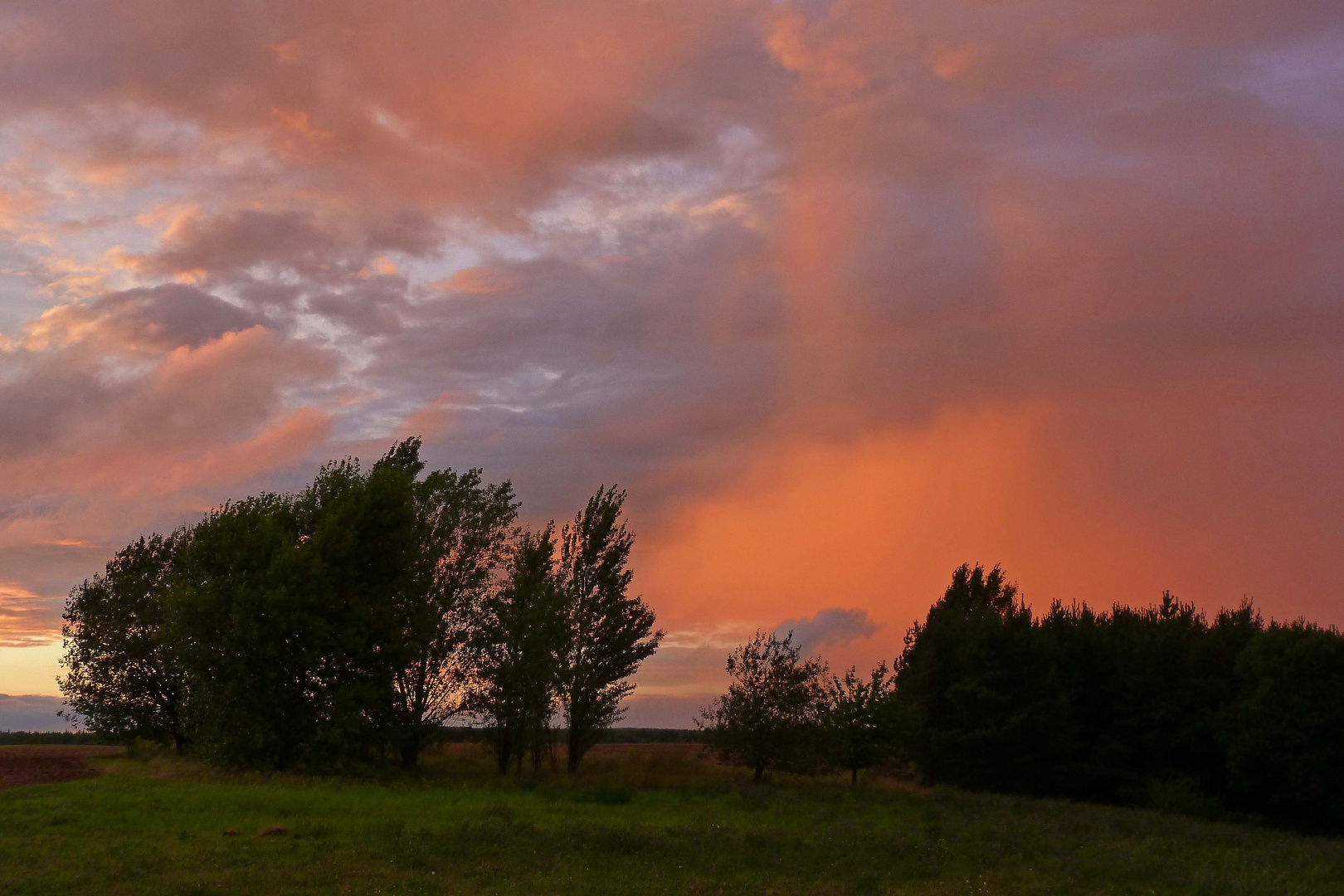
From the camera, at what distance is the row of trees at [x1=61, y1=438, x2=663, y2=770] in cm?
3916

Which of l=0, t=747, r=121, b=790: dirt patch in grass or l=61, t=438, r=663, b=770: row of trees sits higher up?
l=61, t=438, r=663, b=770: row of trees

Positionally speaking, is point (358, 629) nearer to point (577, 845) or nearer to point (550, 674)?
point (550, 674)

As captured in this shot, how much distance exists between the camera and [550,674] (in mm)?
45594

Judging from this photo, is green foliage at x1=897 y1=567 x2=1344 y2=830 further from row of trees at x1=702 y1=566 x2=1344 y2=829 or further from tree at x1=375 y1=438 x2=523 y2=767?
tree at x1=375 y1=438 x2=523 y2=767

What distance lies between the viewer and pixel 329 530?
4234cm

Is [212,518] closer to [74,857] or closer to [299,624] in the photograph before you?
[299,624]

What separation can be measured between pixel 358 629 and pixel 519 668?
784 centimetres

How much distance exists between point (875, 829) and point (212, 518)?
33.7 metres

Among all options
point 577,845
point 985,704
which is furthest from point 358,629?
point 985,704

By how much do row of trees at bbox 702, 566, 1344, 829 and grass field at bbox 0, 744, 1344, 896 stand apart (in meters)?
9.82

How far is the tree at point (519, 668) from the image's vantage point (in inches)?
1759

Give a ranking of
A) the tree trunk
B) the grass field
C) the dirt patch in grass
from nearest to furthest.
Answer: the grass field
the dirt patch in grass
the tree trunk

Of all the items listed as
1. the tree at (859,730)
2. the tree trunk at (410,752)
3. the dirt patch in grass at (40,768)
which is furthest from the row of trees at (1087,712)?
the dirt patch in grass at (40,768)

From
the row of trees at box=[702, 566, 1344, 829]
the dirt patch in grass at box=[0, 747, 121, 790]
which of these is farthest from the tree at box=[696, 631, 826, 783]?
the dirt patch in grass at box=[0, 747, 121, 790]
